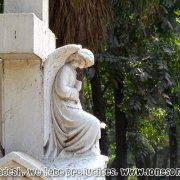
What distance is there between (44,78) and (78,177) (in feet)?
3.13

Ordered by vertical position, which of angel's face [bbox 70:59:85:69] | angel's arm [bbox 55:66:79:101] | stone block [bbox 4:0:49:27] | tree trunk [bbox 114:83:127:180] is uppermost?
stone block [bbox 4:0:49:27]

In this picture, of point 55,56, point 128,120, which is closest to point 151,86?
point 128,120

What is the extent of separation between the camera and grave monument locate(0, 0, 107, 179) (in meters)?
6.00

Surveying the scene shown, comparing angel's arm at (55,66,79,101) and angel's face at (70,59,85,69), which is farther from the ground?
angel's face at (70,59,85,69)

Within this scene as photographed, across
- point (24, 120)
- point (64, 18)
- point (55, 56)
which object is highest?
point (64, 18)

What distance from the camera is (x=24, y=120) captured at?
6230 millimetres

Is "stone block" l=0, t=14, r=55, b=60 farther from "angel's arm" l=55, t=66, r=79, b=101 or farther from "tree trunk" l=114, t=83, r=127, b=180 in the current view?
"tree trunk" l=114, t=83, r=127, b=180

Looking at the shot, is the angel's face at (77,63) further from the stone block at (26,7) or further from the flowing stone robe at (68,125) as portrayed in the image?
the stone block at (26,7)

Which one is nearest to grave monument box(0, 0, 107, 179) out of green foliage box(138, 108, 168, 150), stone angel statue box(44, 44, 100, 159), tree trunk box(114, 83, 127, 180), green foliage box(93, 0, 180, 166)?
stone angel statue box(44, 44, 100, 159)

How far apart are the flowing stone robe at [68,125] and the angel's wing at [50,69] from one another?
4cm

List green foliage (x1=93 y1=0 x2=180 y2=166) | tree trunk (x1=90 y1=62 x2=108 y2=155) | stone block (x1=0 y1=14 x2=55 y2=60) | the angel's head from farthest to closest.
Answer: tree trunk (x1=90 y1=62 x2=108 y2=155) < green foliage (x1=93 y1=0 x2=180 y2=166) < the angel's head < stone block (x1=0 y1=14 x2=55 y2=60)

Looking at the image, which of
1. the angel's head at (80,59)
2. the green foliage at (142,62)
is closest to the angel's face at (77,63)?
the angel's head at (80,59)

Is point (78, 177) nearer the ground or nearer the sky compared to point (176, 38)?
nearer the ground

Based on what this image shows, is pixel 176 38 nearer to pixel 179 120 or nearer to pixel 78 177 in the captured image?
pixel 179 120
